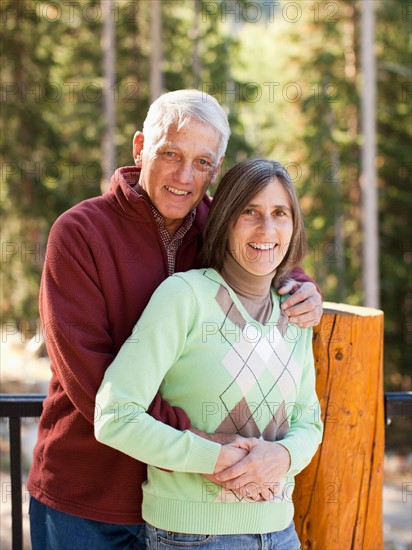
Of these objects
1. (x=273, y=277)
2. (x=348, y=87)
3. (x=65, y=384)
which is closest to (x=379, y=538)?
(x=273, y=277)

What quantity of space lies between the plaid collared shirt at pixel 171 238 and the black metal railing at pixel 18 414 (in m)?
0.71

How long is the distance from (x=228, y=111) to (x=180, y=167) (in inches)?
468

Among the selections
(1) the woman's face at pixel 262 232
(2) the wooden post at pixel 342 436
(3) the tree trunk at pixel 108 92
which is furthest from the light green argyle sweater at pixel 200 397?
(3) the tree trunk at pixel 108 92

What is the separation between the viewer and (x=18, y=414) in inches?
102

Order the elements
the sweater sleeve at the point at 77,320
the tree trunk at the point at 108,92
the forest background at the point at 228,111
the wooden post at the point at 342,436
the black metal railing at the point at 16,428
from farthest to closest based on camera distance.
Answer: the tree trunk at the point at 108,92
the forest background at the point at 228,111
the black metal railing at the point at 16,428
the wooden post at the point at 342,436
the sweater sleeve at the point at 77,320

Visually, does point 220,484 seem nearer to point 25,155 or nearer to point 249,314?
point 249,314

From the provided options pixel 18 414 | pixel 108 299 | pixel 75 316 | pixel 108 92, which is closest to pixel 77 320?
pixel 75 316

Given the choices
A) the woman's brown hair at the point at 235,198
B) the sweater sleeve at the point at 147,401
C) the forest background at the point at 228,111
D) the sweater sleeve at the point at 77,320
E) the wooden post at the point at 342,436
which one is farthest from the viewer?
the forest background at the point at 228,111

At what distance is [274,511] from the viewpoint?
6.86 feet

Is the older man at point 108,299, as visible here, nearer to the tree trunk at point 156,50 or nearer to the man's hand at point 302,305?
the man's hand at point 302,305

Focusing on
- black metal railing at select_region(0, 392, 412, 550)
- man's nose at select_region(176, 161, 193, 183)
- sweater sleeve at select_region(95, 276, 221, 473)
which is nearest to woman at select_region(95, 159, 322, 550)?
sweater sleeve at select_region(95, 276, 221, 473)

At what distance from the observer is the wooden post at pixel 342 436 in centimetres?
244

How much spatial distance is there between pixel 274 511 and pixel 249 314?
0.57 metres

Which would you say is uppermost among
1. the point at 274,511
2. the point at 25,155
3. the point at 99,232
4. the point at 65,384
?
the point at 25,155
